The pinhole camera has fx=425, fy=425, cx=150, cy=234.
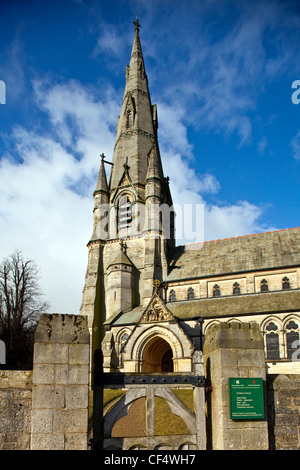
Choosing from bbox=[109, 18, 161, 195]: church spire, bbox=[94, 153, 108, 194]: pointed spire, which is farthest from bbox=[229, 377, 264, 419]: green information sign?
bbox=[94, 153, 108, 194]: pointed spire

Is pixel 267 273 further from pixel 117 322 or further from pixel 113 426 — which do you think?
pixel 113 426

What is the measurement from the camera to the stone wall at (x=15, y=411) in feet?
22.0

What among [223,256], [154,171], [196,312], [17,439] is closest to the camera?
[17,439]

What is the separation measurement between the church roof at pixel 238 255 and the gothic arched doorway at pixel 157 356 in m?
6.80

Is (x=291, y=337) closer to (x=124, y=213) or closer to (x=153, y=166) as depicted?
(x=124, y=213)

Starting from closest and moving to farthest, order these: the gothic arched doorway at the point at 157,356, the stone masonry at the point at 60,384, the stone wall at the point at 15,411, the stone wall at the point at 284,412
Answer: the stone masonry at the point at 60,384 → the stone wall at the point at 15,411 → the stone wall at the point at 284,412 → the gothic arched doorway at the point at 157,356

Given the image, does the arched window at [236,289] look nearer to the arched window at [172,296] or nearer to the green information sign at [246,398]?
the arched window at [172,296]

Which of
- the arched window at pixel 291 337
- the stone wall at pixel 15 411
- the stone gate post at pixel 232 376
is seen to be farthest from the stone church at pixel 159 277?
the stone wall at pixel 15 411

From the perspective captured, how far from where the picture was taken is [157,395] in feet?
23.0

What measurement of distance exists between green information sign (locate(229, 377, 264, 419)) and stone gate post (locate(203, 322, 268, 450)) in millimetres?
75

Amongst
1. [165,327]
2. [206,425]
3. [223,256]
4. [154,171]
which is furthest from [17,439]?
[154,171]

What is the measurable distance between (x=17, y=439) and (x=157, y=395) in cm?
231

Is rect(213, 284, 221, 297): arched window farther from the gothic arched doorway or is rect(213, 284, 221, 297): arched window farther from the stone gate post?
the stone gate post

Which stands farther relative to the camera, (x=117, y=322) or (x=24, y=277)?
(x=24, y=277)
